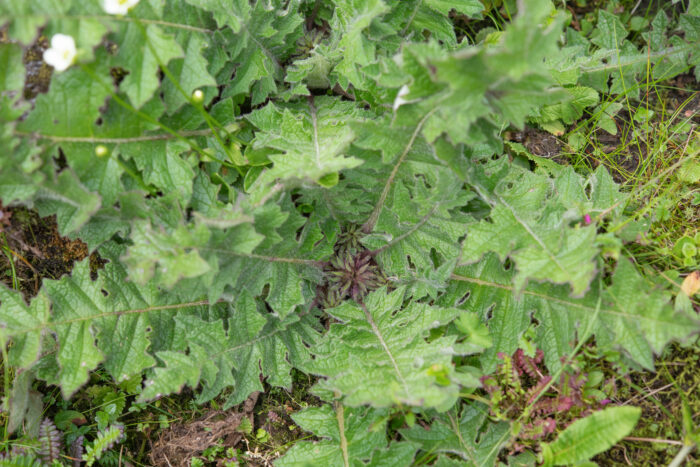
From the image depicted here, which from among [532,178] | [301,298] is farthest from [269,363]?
[532,178]

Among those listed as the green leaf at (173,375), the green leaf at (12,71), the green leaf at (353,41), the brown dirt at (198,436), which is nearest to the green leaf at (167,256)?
the green leaf at (173,375)

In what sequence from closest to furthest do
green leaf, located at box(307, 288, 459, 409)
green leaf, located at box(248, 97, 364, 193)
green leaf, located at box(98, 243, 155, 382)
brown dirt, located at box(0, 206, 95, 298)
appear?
green leaf, located at box(307, 288, 459, 409), green leaf, located at box(248, 97, 364, 193), green leaf, located at box(98, 243, 155, 382), brown dirt, located at box(0, 206, 95, 298)

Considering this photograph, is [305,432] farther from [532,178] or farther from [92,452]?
[532,178]

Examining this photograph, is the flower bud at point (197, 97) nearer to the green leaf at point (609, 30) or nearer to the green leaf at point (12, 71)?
the green leaf at point (12, 71)

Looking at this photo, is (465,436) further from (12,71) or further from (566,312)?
(12,71)

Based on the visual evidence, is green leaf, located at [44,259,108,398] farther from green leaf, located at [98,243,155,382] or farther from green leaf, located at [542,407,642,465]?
green leaf, located at [542,407,642,465]

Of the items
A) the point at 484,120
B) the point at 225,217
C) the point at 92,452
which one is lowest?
the point at 92,452

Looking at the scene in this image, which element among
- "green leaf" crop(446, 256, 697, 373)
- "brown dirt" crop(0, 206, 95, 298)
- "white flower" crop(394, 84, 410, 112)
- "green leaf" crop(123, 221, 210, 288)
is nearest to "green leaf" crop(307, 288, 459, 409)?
"green leaf" crop(446, 256, 697, 373)
